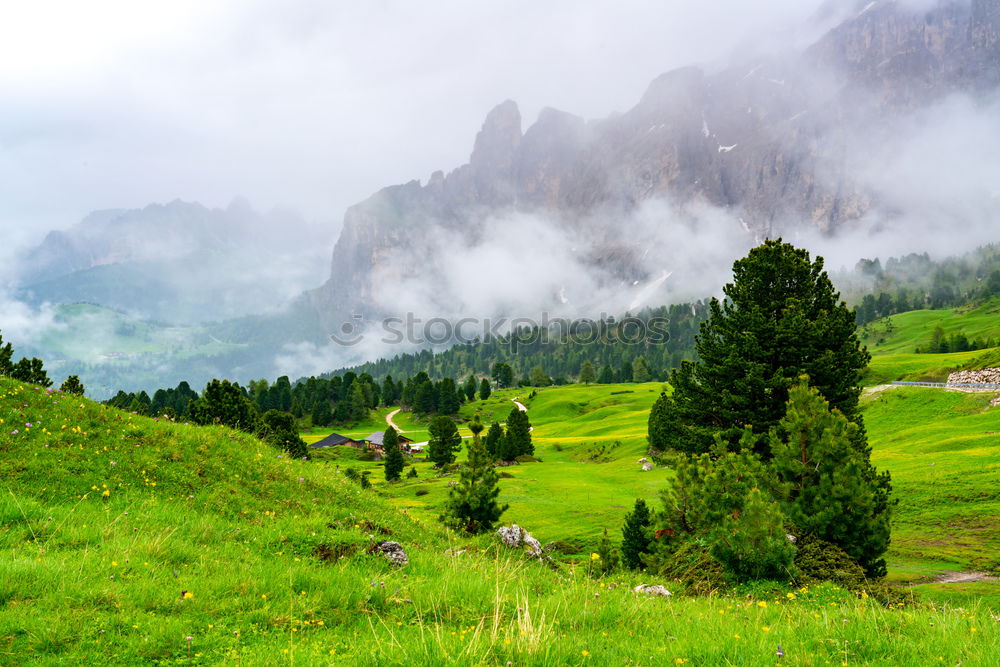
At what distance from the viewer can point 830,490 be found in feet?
49.2

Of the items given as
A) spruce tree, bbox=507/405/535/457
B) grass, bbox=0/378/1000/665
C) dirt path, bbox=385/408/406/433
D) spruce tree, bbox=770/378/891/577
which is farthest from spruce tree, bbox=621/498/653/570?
dirt path, bbox=385/408/406/433

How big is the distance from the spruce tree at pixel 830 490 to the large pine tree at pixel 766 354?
725cm

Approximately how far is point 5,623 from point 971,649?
384 inches

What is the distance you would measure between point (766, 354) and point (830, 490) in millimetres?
11213

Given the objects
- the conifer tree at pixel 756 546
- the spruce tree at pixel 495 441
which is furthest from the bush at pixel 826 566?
the spruce tree at pixel 495 441

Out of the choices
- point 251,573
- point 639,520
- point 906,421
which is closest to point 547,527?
point 639,520

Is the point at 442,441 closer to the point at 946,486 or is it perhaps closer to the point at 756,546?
the point at 946,486

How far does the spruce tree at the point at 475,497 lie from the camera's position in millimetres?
25234

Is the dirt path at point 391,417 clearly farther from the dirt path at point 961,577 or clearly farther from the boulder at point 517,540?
the dirt path at point 961,577

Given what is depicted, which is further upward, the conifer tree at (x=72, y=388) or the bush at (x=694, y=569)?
the conifer tree at (x=72, y=388)

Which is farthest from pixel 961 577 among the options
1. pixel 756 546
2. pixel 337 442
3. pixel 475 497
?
pixel 337 442

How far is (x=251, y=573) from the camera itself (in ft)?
23.7

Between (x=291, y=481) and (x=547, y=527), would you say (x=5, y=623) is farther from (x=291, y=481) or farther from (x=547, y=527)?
(x=547, y=527)

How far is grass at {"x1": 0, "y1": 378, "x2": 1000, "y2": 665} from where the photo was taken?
5.00 metres
